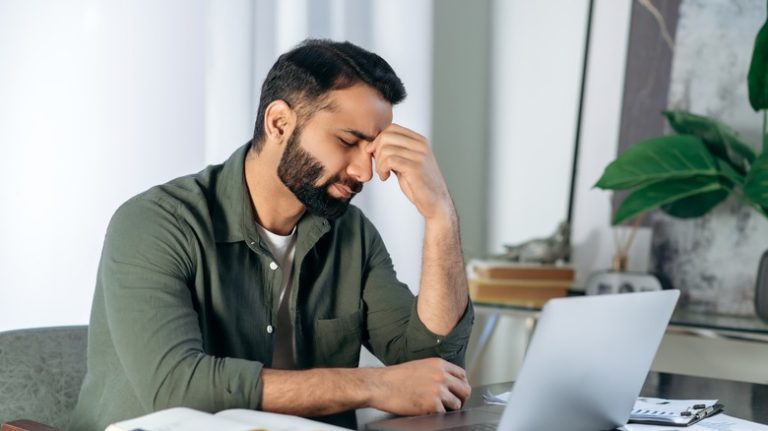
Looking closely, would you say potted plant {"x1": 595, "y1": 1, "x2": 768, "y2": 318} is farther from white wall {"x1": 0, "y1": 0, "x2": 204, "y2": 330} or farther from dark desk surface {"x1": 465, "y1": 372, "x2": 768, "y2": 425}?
white wall {"x1": 0, "y1": 0, "x2": 204, "y2": 330}

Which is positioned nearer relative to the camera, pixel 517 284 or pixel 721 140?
pixel 721 140

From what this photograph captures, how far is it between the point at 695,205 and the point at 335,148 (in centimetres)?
147

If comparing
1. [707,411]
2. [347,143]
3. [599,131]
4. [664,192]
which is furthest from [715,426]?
[599,131]

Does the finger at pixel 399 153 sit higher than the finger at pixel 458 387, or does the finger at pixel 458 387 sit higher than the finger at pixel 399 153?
the finger at pixel 399 153

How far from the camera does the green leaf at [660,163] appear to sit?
8.68 ft

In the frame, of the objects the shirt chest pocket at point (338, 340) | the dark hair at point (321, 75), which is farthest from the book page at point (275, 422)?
the dark hair at point (321, 75)

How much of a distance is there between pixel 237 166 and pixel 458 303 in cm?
44

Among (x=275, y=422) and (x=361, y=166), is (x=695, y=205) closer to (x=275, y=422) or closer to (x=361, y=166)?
(x=361, y=166)

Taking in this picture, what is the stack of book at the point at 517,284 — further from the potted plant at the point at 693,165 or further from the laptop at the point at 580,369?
the laptop at the point at 580,369

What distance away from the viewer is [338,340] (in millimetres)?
1760

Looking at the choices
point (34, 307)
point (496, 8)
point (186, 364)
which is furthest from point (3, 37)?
point (496, 8)

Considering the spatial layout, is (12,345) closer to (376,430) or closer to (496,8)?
(376,430)

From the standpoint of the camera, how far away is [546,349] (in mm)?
1141

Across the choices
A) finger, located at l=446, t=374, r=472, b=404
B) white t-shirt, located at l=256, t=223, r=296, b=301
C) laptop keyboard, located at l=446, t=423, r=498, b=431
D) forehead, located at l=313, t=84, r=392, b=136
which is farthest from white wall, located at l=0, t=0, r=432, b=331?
laptop keyboard, located at l=446, t=423, r=498, b=431
